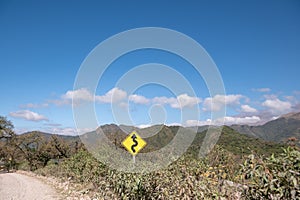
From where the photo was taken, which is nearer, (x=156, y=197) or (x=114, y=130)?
(x=156, y=197)

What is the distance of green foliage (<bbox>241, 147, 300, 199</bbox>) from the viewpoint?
2.25 m

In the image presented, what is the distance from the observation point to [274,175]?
93.0 inches

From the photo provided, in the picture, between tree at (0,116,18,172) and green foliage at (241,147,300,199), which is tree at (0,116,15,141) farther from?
green foliage at (241,147,300,199)

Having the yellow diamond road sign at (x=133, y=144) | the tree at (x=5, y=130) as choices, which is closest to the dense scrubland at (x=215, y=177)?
the yellow diamond road sign at (x=133, y=144)

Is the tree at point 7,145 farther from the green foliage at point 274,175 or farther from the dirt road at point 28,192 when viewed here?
the green foliage at point 274,175

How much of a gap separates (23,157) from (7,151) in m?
2.24

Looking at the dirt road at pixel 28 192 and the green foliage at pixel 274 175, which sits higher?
the green foliage at pixel 274 175

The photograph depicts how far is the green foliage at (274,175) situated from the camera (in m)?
2.25

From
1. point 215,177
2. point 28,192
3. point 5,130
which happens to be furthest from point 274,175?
point 5,130

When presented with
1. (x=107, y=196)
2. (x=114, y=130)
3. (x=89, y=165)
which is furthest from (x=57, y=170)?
(x=107, y=196)

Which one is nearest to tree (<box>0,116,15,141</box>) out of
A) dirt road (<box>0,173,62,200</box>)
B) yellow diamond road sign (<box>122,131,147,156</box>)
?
dirt road (<box>0,173,62,200</box>)

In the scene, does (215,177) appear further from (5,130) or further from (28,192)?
(5,130)

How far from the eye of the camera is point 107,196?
764 centimetres

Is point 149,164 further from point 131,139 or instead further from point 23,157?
point 23,157
